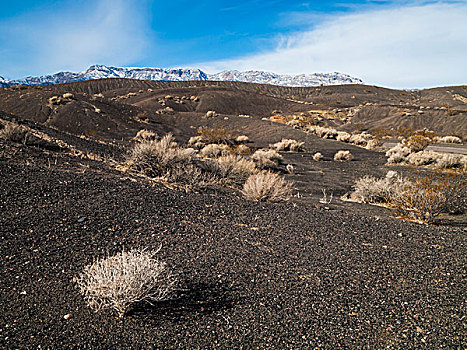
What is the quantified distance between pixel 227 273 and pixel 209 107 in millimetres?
52740

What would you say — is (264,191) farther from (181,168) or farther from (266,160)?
(266,160)

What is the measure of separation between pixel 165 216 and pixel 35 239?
200 cm

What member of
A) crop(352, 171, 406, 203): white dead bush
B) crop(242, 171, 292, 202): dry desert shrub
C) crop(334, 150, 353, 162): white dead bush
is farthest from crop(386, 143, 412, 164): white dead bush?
crop(242, 171, 292, 202): dry desert shrub

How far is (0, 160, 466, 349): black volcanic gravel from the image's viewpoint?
8.67ft

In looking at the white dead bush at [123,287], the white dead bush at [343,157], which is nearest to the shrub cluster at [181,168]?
the white dead bush at [123,287]

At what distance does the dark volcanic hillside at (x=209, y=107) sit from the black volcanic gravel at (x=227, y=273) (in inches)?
832

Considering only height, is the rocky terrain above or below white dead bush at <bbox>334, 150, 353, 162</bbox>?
above

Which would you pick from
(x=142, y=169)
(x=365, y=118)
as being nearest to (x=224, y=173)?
(x=142, y=169)

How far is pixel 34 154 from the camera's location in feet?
27.0

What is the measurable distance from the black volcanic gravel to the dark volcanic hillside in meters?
21.1

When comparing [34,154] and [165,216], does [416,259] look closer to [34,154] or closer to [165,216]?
[165,216]

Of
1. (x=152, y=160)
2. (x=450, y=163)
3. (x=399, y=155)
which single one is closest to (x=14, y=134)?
(x=152, y=160)

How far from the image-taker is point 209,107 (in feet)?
178

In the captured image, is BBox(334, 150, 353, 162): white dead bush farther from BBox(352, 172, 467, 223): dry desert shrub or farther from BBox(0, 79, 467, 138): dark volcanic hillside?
BBox(0, 79, 467, 138): dark volcanic hillside
